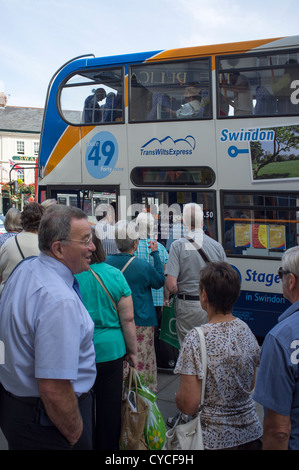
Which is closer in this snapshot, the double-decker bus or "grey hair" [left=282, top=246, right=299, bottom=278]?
"grey hair" [left=282, top=246, right=299, bottom=278]

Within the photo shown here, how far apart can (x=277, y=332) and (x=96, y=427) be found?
1749mm

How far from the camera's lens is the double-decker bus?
5.70 m

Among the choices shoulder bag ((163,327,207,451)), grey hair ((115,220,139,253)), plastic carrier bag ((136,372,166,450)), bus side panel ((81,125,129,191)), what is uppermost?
bus side panel ((81,125,129,191))

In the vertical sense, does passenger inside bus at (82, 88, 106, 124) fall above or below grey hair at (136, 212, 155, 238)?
above

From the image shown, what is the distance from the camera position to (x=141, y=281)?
3.94 metres

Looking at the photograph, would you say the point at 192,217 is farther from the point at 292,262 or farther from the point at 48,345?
the point at 48,345

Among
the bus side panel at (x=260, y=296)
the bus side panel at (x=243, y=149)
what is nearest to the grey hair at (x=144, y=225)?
the bus side panel at (x=243, y=149)

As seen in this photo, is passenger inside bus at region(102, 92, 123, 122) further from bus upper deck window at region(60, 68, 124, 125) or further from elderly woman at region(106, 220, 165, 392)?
elderly woman at region(106, 220, 165, 392)

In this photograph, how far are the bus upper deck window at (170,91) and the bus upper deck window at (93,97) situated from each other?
28 cm

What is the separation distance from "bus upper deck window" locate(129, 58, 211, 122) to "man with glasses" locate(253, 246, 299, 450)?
15.4 ft

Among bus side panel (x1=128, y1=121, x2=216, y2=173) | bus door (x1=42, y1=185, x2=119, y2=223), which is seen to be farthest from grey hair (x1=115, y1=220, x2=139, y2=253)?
bus door (x1=42, y1=185, x2=119, y2=223)

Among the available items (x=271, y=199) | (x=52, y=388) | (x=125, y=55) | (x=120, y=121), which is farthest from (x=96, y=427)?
(x=125, y=55)

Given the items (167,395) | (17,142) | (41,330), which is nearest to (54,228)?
(41,330)

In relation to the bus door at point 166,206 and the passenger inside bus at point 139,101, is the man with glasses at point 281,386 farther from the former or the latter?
the passenger inside bus at point 139,101
